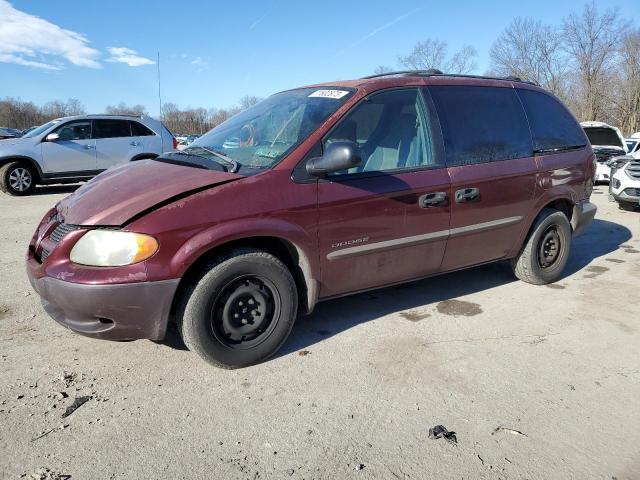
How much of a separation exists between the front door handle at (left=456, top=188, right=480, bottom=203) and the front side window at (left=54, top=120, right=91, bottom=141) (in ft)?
33.7

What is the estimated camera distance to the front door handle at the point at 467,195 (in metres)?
3.87

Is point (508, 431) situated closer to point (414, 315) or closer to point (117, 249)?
point (414, 315)

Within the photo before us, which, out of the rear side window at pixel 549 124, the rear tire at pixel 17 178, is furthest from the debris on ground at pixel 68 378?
the rear tire at pixel 17 178

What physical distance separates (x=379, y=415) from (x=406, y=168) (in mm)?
1795

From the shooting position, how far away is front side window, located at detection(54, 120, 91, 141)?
11398mm

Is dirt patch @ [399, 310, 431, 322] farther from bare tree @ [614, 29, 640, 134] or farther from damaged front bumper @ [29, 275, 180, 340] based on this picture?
bare tree @ [614, 29, 640, 134]

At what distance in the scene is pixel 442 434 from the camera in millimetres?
2541

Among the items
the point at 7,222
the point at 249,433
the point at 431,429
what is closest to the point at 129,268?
the point at 249,433

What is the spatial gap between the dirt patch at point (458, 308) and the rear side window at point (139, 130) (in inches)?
386

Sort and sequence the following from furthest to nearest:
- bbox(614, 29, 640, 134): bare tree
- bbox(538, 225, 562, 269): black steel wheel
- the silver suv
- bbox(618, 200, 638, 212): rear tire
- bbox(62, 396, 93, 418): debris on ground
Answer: bbox(614, 29, 640, 134): bare tree → the silver suv → bbox(618, 200, 638, 212): rear tire → bbox(538, 225, 562, 269): black steel wheel → bbox(62, 396, 93, 418): debris on ground

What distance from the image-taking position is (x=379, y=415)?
8.88 feet

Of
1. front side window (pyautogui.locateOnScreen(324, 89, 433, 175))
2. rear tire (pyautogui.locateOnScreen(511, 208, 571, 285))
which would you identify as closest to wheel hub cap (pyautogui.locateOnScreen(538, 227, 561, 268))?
rear tire (pyautogui.locateOnScreen(511, 208, 571, 285))

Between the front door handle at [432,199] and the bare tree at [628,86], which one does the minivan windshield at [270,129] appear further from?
the bare tree at [628,86]

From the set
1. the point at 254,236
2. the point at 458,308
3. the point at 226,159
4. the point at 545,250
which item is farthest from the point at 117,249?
the point at 545,250
